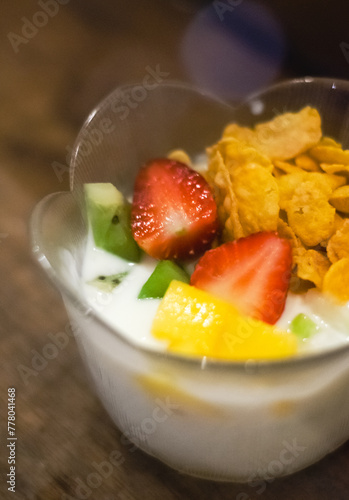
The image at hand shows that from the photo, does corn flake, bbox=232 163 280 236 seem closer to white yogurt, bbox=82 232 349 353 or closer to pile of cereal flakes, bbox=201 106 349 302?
pile of cereal flakes, bbox=201 106 349 302

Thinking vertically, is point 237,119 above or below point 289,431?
above

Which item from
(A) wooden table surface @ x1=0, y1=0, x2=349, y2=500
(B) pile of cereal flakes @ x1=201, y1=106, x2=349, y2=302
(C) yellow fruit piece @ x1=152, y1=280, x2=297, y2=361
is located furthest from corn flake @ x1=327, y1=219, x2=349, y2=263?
(A) wooden table surface @ x1=0, y1=0, x2=349, y2=500

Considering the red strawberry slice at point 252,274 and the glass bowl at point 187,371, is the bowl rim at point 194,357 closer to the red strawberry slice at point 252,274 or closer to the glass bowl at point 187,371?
the glass bowl at point 187,371

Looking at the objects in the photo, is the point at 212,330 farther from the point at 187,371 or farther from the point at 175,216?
the point at 175,216

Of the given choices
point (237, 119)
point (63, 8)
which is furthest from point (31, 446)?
point (63, 8)

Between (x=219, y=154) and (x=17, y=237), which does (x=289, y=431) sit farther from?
(x=17, y=237)

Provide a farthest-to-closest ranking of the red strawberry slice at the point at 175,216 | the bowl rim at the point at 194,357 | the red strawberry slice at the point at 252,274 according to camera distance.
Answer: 1. the red strawberry slice at the point at 175,216
2. the red strawberry slice at the point at 252,274
3. the bowl rim at the point at 194,357

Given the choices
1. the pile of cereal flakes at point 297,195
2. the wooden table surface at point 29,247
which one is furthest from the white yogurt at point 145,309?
the wooden table surface at point 29,247
